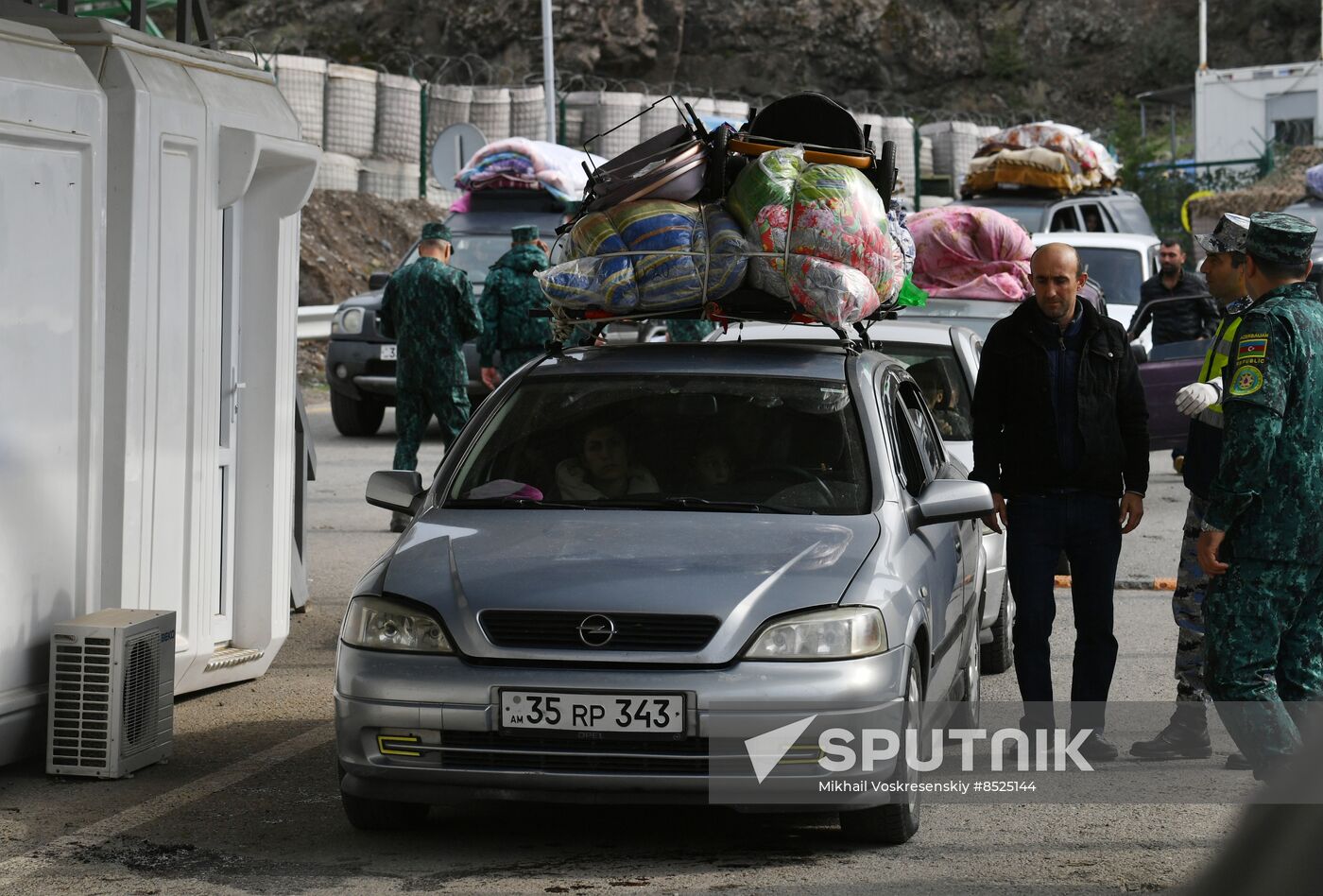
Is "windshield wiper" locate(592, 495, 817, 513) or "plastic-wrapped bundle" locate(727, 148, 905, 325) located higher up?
"plastic-wrapped bundle" locate(727, 148, 905, 325)

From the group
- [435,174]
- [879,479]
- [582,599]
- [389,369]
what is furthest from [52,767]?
[435,174]

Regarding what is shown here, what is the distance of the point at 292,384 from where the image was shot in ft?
25.7

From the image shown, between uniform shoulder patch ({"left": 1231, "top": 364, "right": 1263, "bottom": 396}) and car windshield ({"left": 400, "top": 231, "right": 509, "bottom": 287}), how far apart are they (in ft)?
43.2

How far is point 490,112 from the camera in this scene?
32.4 m

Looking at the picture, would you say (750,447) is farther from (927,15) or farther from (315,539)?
(927,15)

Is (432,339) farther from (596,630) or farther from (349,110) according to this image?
(349,110)

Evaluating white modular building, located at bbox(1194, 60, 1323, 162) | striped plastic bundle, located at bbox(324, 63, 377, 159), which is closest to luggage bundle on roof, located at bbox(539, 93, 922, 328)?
striped plastic bundle, located at bbox(324, 63, 377, 159)

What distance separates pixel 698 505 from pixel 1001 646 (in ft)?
10.1

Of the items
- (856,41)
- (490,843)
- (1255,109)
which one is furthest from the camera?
(856,41)

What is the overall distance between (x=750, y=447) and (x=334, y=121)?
2505 centimetres

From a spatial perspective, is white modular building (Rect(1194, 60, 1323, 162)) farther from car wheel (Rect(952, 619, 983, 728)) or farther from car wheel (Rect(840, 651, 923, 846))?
car wheel (Rect(840, 651, 923, 846))

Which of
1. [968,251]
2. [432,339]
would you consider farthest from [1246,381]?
[432,339]

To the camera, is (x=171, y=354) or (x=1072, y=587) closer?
(x=1072, y=587)

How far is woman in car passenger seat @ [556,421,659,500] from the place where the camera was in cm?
578
